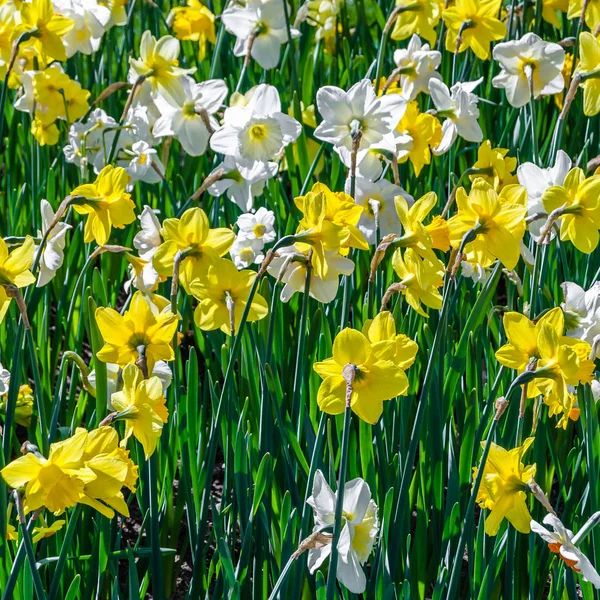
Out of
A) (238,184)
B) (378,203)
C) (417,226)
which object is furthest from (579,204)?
(238,184)

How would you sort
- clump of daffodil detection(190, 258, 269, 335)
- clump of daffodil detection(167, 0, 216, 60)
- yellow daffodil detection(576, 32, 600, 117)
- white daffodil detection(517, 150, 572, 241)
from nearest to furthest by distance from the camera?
clump of daffodil detection(190, 258, 269, 335) < white daffodil detection(517, 150, 572, 241) < yellow daffodil detection(576, 32, 600, 117) < clump of daffodil detection(167, 0, 216, 60)

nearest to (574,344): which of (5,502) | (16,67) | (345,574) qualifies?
(345,574)

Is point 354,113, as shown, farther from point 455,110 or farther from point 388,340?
point 388,340

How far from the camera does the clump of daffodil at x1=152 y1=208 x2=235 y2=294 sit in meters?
1.39

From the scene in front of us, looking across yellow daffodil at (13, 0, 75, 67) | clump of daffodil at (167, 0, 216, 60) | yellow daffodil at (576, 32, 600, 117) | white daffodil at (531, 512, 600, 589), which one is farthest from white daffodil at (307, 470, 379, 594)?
clump of daffodil at (167, 0, 216, 60)

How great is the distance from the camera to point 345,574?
1.16 meters

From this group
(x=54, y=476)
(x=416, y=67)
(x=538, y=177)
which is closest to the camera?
(x=54, y=476)

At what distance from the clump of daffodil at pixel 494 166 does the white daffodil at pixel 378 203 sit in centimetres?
20

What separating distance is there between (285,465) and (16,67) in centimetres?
174

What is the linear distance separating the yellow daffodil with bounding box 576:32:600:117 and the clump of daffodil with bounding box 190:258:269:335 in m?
1.03

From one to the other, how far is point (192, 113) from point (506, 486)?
1259 millimetres

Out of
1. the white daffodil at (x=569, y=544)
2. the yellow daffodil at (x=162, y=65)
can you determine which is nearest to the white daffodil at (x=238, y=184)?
the yellow daffodil at (x=162, y=65)

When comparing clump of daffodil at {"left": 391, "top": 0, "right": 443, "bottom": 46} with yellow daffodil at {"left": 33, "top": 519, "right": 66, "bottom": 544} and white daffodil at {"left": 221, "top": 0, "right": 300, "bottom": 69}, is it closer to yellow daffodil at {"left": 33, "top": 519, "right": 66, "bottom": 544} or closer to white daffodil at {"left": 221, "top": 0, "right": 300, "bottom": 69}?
white daffodil at {"left": 221, "top": 0, "right": 300, "bottom": 69}

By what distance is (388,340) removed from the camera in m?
1.14
